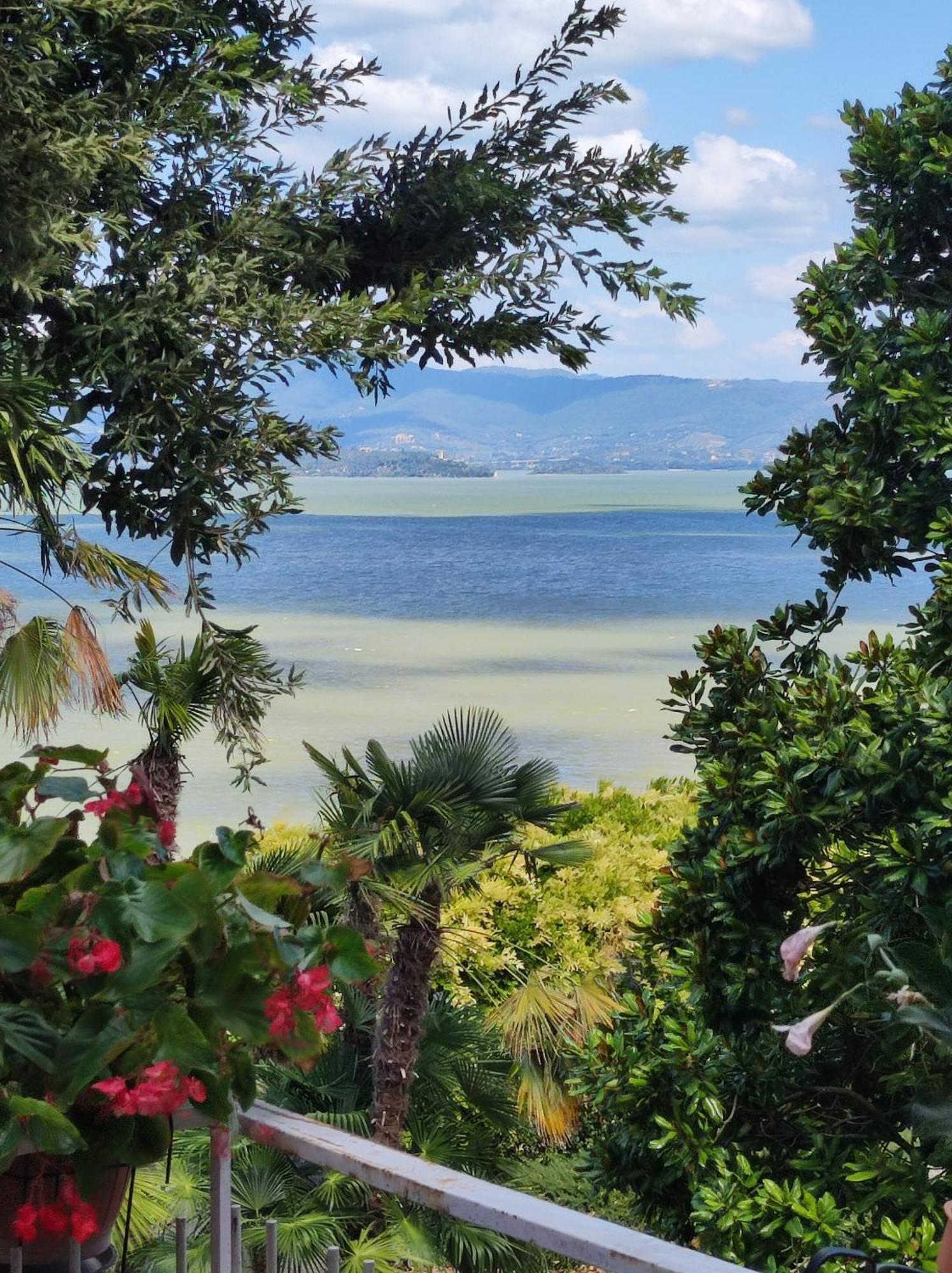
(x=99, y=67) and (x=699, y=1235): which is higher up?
(x=99, y=67)

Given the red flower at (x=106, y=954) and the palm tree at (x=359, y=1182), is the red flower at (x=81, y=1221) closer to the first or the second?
the red flower at (x=106, y=954)

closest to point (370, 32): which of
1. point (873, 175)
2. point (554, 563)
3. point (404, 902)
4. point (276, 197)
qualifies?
point (276, 197)

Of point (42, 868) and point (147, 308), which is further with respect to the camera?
point (147, 308)

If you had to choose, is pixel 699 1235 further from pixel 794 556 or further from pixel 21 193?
pixel 794 556

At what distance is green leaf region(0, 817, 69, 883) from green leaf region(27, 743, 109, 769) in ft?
0.73

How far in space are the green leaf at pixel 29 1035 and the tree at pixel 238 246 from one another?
351 cm

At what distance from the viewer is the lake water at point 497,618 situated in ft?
80.6

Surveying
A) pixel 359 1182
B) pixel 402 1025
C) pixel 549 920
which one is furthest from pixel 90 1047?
pixel 549 920

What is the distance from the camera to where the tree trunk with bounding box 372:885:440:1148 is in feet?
19.2

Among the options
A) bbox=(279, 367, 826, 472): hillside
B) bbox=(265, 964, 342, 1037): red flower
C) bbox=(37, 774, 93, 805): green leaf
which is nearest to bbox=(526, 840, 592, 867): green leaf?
bbox=(37, 774, 93, 805): green leaf

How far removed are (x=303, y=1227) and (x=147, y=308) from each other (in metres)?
3.71

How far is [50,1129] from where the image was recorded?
4.53 ft

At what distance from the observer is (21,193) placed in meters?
4.69

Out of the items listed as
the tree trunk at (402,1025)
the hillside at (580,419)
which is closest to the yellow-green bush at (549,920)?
the tree trunk at (402,1025)
